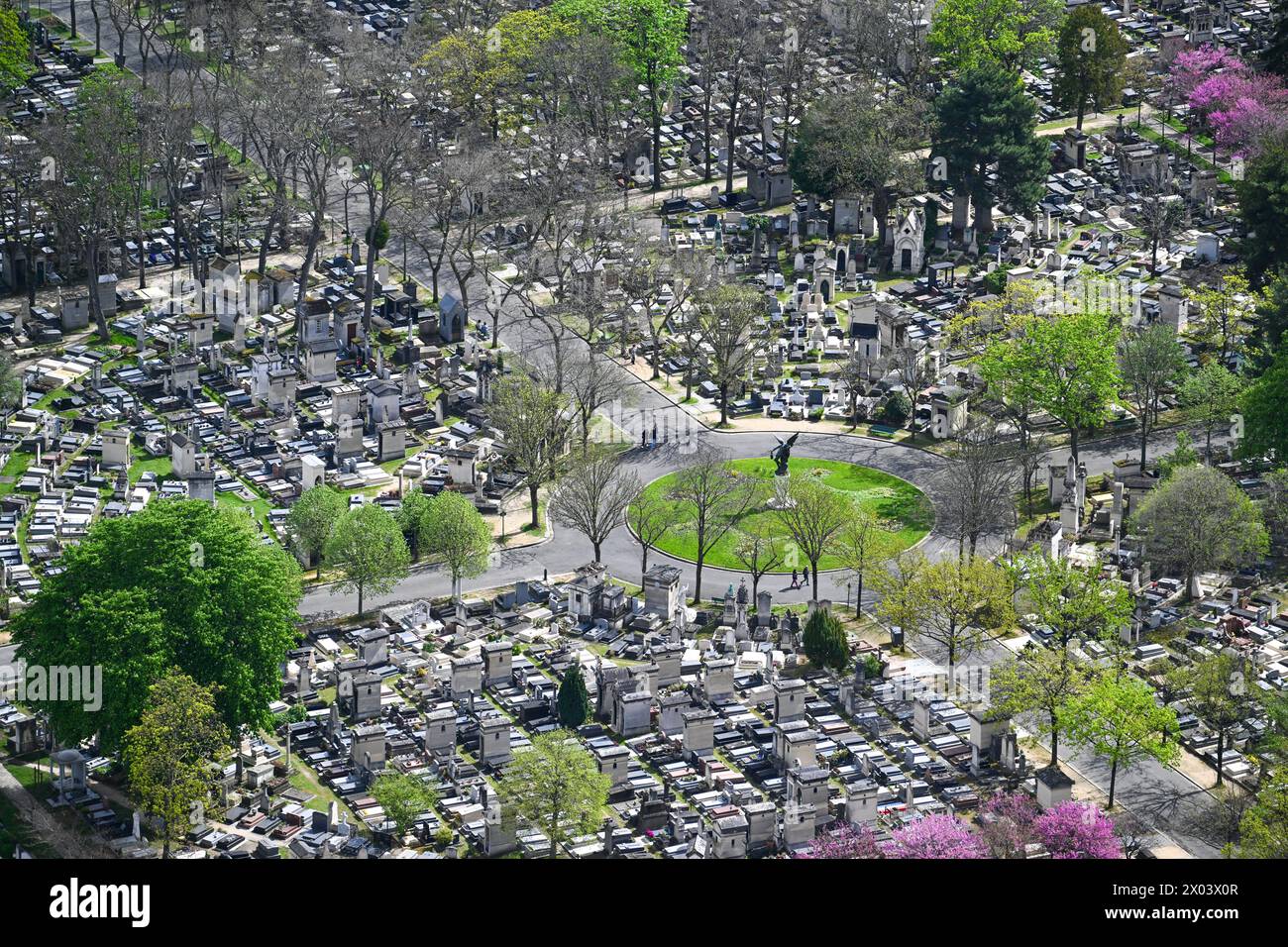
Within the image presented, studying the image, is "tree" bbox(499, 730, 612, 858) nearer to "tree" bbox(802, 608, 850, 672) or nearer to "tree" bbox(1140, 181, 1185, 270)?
"tree" bbox(802, 608, 850, 672)

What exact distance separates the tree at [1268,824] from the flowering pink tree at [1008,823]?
720 cm

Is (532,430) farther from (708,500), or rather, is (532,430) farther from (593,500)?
(708,500)

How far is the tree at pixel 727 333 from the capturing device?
116938 mm

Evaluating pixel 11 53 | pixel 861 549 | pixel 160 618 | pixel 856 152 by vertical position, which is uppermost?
pixel 11 53

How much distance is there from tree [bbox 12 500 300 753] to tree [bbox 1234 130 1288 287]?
6700 centimetres

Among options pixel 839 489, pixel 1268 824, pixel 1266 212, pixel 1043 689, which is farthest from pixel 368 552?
pixel 1266 212

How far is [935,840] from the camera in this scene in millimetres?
70562

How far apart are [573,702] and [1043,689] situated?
18.9 m

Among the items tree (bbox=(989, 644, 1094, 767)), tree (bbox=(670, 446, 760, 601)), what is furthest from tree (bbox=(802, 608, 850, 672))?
tree (bbox=(670, 446, 760, 601))

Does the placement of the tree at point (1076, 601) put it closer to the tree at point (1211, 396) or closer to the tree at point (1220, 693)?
the tree at point (1220, 693)

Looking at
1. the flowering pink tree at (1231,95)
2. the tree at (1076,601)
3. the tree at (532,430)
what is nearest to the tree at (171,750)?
the tree at (532,430)

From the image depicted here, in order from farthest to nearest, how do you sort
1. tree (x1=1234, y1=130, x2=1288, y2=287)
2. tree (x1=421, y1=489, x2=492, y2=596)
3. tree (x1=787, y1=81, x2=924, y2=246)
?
tree (x1=787, y1=81, x2=924, y2=246) < tree (x1=1234, y1=130, x2=1288, y2=287) < tree (x1=421, y1=489, x2=492, y2=596)

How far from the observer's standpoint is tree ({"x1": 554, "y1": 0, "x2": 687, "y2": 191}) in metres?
148
